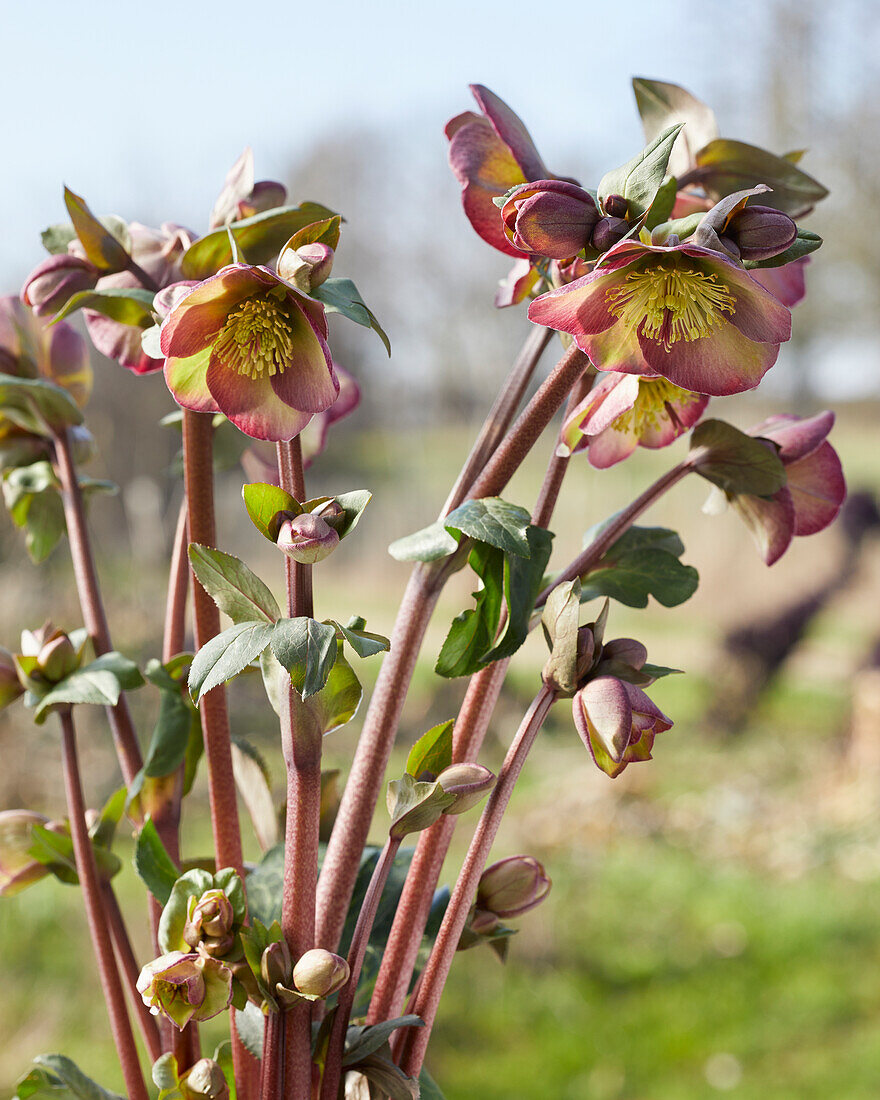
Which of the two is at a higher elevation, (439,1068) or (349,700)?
(349,700)

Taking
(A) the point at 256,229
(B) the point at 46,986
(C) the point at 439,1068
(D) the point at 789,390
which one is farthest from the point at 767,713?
(A) the point at 256,229

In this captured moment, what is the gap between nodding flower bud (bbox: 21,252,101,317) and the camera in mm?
295

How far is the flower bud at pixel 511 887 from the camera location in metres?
0.29

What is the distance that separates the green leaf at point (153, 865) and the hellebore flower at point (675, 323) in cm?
18

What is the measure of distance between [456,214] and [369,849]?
15.6 feet

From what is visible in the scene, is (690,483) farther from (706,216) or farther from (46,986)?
(706,216)

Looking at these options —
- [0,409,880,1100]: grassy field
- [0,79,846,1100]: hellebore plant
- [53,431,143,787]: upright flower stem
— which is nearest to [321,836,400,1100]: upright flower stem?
[0,79,846,1100]: hellebore plant

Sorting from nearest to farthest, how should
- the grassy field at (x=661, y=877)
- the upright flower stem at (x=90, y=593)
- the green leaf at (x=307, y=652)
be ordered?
the green leaf at (x=307, y=652) < the upright flower stem at (x=90, y=593) < the grassy field at (x=661, y=877)

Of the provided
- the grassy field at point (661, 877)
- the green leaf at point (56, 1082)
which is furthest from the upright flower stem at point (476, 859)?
the grassy field at point (661, 877)

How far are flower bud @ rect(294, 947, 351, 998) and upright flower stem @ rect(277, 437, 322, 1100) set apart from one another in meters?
0.01

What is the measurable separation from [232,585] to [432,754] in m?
0.07

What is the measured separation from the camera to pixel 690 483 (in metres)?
3.82

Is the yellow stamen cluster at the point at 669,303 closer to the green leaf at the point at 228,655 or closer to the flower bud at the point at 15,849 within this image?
the green leaf at the point at 228,655

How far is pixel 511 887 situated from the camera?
29 centimetres
